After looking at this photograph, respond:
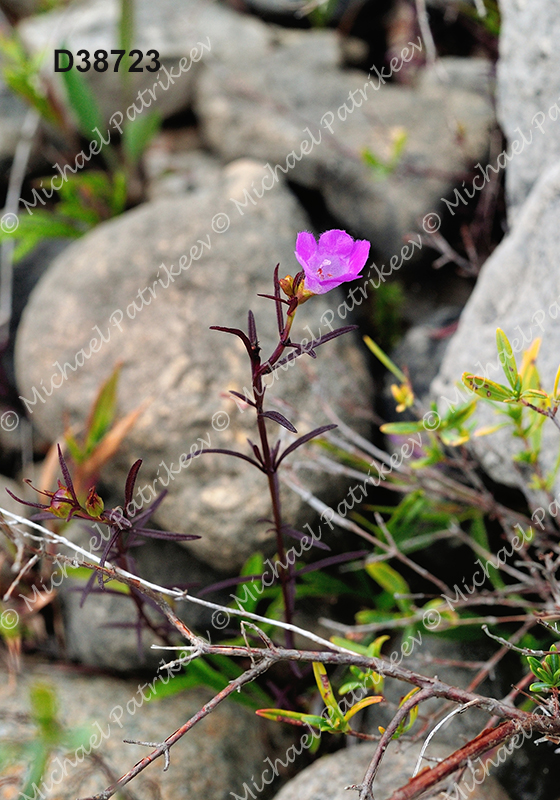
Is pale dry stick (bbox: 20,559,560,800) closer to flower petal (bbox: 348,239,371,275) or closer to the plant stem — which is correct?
the plant stem

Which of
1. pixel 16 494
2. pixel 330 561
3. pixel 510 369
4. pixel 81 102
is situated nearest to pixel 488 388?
pixel 510 369

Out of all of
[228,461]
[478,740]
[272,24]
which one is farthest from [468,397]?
[272,24]

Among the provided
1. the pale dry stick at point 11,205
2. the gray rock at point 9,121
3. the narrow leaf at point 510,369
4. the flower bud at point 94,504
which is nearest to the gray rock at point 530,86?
the narrow leaf at point 510,369

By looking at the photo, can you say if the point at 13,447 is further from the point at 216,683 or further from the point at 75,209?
the point at 216,683

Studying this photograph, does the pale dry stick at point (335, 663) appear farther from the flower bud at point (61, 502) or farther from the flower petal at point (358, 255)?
the flower petal at point (358, 255)

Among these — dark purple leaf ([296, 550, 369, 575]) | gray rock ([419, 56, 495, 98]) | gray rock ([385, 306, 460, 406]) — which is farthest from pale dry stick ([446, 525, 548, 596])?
gray rock ([419, 56, 495, 98])

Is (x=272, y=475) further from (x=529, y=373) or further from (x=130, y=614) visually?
(x=130, y=614)
